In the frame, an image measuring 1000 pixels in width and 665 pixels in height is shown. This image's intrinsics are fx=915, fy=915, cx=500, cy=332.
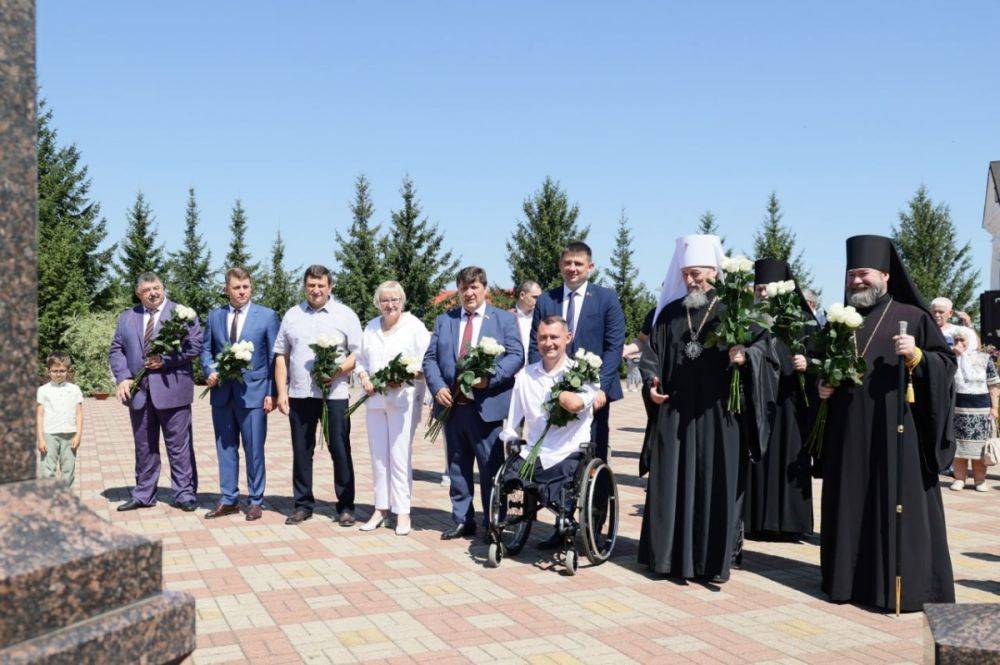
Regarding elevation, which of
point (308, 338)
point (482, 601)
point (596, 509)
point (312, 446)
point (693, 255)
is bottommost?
point (482, 601)

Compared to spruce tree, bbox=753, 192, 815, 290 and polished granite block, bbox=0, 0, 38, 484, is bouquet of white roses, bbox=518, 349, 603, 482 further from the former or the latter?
spruce tree, bbox=753, 192, 815, 290

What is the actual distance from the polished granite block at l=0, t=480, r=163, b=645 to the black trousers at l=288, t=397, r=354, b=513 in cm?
613

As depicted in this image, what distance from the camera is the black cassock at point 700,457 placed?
248 inches

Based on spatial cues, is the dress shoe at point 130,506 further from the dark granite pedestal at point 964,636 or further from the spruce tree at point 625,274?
the spruce tree at point 625,274

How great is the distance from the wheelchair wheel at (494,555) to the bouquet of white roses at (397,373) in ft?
5.69

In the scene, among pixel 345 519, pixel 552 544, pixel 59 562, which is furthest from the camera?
pixel 345 519

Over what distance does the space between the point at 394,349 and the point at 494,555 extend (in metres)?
2.28

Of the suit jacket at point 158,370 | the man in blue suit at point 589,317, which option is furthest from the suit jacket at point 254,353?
the man in blue suit at point 589,317

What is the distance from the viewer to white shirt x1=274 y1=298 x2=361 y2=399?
8.46m

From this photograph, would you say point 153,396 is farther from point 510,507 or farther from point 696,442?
point 696,442

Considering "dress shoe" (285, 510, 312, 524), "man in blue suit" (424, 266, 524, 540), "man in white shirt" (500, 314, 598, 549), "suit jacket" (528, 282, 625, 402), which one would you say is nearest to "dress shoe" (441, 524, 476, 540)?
"man in blue suit" (424, 266, 524, 540)

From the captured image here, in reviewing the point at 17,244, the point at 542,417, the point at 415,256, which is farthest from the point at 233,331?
the point at 415,256

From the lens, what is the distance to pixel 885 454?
5773 millimetres

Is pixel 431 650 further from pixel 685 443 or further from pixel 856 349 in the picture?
pixel 856 349
